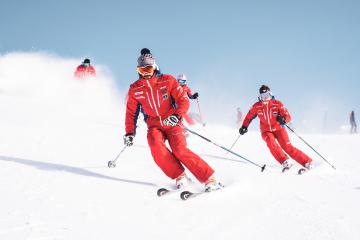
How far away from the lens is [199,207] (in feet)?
11.5

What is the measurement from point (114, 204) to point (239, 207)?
124 cm

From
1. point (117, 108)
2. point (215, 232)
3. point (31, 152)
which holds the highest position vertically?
point (215, 232)

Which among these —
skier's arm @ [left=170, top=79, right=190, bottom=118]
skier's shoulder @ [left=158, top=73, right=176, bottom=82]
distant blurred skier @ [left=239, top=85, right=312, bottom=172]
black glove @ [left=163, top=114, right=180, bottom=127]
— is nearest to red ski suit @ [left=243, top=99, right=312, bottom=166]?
distant blurred skier @ [left=239, top=85, right=312, bottom=172]

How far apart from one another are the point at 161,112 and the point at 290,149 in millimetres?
4168

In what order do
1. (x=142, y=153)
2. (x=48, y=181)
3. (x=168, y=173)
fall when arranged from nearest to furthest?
1. (x=48, y=181)
2. (x=168, y=173)
3. (x=142, y=153)

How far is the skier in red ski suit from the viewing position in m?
4.65

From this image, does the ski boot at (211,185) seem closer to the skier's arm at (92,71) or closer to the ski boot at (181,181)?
the ski boot at (181,181)

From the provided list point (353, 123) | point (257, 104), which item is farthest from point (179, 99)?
point (353, 123)

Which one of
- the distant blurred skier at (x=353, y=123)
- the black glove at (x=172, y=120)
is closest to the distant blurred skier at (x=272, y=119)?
the black glove at (x=172, y=120)

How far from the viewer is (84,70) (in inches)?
627

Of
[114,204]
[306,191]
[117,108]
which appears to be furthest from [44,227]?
[117,108]

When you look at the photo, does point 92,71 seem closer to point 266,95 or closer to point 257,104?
point 257,104

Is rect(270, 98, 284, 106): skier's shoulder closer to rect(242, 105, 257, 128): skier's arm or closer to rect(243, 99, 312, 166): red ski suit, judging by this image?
rect(243, 99, 312, 166): red ski suit

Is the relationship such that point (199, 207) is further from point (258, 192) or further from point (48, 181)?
point (48, 181)
